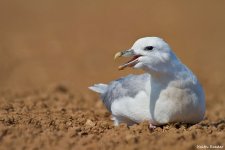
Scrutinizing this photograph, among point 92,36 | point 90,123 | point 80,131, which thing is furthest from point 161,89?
point 92,36

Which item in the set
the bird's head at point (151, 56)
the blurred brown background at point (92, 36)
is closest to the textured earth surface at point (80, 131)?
the bird's head at point (151, 56)

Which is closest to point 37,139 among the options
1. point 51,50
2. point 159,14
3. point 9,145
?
point 9,145

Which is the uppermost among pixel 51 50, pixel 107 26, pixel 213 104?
pixel 107 26

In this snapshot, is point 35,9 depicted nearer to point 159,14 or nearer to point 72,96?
point 159,14

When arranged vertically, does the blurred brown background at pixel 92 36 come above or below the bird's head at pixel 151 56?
above

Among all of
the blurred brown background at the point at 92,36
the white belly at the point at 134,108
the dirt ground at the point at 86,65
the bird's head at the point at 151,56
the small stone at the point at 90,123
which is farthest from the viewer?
the blurred brown background at the point at 92,36

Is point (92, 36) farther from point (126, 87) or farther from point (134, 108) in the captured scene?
point (134, 108)

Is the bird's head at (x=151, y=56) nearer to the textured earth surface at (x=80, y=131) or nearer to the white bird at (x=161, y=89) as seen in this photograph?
the white bird at (x=161, y=89)
